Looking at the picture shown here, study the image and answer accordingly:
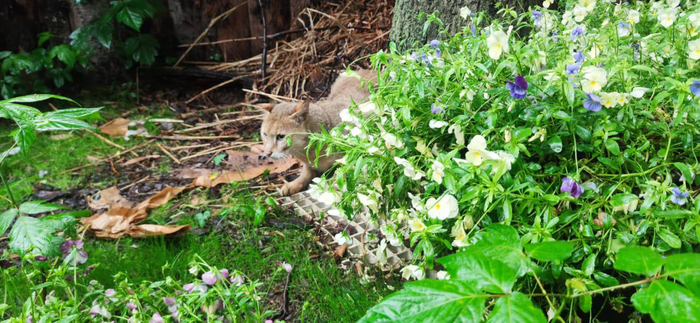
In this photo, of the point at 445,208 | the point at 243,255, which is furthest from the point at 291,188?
the point at 445,208

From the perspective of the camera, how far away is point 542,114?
141 cm

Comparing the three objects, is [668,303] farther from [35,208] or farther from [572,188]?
[35,208]

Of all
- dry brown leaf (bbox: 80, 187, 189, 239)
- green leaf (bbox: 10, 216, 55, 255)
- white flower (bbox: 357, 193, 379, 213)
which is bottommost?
dry brown leaf (bbox: 80, 187, 189, 239)

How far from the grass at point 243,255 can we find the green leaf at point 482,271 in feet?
2.75

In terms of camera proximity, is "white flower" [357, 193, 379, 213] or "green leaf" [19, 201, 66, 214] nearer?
"white flower" [357, 193, 379, 213]

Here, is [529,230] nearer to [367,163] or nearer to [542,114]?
[542,114]

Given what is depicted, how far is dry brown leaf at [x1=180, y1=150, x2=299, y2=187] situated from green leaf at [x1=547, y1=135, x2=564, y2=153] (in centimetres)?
208

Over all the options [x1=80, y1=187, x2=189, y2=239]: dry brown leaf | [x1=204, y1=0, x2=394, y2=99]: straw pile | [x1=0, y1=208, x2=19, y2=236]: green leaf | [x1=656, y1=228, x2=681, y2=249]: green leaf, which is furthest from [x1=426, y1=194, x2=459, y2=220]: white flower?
[x1=204, y1=0, x2=394, y2=99]: straw pile

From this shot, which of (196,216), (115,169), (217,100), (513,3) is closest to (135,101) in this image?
(217,100)

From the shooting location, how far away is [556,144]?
1.38 meters

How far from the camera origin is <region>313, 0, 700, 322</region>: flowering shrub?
1025 millimetres

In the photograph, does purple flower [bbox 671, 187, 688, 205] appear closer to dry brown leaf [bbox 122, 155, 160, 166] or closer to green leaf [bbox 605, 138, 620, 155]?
green leaf [bbox 605, 138, 620, 155]

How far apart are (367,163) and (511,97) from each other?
1.62 feet

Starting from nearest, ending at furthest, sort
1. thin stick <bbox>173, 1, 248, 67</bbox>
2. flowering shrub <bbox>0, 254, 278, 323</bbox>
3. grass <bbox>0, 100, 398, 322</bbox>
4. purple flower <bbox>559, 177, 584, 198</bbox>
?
purple flower <bbox>559, 177, 584, 198</bbox>, flowering shrub <bbox>0, 254, 278, 323</bbox>, grass <bbox>0, 100, 398, 322</bbox>, thin stick <bbox>173, 1, 248, 67</bbox>
